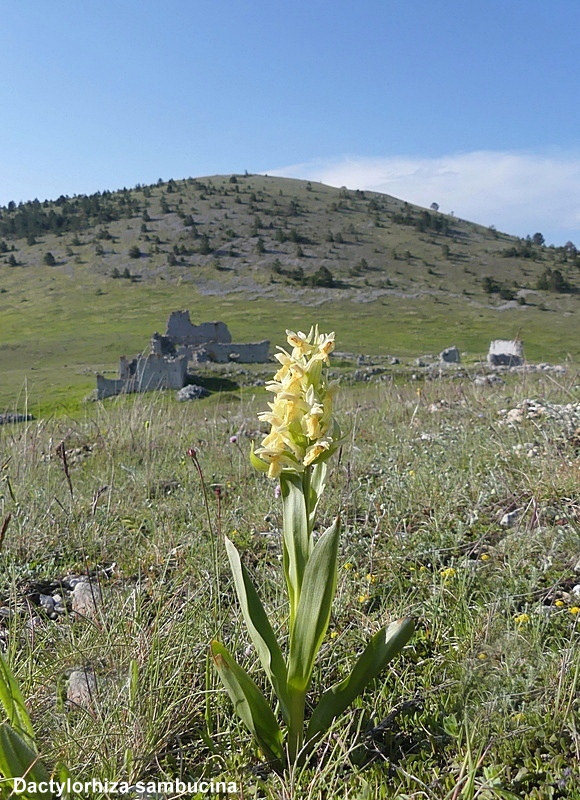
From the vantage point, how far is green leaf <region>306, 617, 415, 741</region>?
1.96 meters

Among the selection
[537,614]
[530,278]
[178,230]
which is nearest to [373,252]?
[530,278]

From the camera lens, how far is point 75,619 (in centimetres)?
260

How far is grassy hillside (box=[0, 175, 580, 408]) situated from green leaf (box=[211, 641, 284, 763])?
21472mm

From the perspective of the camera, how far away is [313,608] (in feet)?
6.07

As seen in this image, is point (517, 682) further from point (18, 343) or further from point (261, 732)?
point (18, 343)

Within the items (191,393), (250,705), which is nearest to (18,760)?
(250,705)

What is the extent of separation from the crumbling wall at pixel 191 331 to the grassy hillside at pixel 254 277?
3311 mm

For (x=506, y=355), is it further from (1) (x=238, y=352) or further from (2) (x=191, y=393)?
(2) (x=191, y=393)

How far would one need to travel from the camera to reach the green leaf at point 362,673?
196cm

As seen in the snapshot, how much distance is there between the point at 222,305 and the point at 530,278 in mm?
33312

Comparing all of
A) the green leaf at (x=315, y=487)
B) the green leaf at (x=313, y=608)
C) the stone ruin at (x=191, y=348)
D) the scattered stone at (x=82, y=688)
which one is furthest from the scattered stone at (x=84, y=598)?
the stone ruin at (x=191, y=348)

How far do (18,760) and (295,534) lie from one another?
950 millimetres

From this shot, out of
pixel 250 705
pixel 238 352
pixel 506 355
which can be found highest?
pixel 250 705

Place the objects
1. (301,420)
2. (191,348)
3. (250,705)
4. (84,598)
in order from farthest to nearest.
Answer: (191,348) < (84,598) < (250,705) < (301,420)
